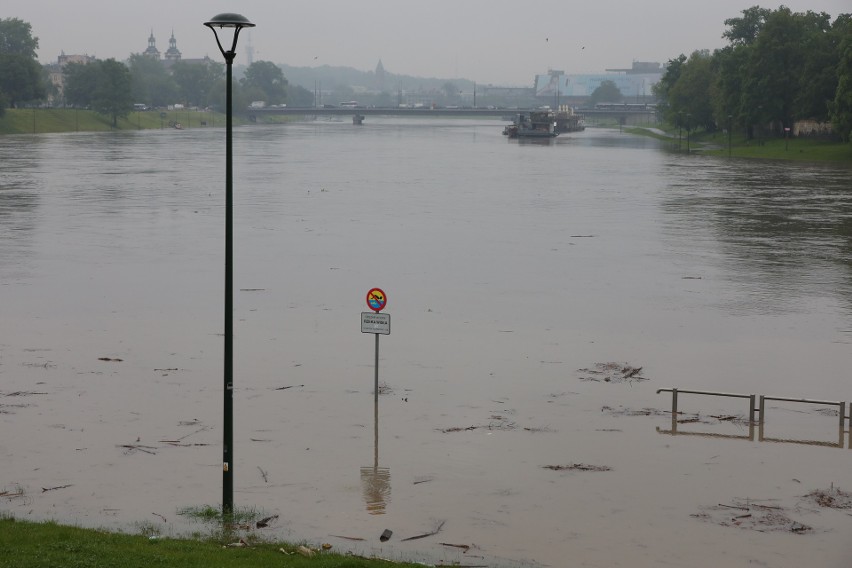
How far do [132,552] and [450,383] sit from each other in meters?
11.0

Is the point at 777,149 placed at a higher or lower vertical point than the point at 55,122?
lower

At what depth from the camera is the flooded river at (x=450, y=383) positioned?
16344mm

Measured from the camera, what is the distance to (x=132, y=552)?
13.5 metres

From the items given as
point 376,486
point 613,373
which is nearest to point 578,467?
point 376,486

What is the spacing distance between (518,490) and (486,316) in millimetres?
13464

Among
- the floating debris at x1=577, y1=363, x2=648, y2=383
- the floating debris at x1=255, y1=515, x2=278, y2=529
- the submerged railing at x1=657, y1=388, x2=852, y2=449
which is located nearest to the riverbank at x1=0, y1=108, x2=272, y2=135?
the floating debris at x1=577, y1=363, x2=648, y2=383

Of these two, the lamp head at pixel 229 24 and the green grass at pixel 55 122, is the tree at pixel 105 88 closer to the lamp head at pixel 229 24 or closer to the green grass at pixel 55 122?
the green grass at pixel 55 122

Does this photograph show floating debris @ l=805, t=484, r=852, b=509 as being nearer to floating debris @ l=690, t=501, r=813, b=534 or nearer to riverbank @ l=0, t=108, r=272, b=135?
floating debris @ l=690, t=501, r=813, b=534

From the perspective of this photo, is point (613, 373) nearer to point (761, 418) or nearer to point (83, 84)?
point (761, 418)

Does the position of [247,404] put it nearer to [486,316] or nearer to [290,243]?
[486,316]

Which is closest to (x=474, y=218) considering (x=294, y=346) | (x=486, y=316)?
(x=486, y=316)

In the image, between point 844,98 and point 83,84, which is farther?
point 83,84

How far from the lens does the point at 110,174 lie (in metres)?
83.4

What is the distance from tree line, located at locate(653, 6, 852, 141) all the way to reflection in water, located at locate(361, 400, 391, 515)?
85.3m
